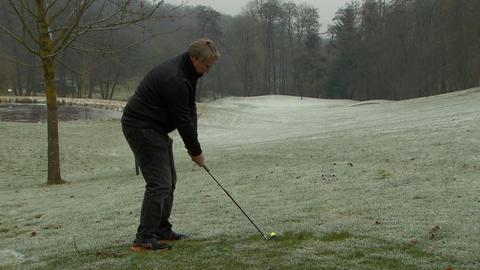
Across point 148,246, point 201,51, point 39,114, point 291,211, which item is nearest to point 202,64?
point 201,51

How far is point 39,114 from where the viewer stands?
36594mm

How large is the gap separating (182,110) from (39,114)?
3450 centimetres

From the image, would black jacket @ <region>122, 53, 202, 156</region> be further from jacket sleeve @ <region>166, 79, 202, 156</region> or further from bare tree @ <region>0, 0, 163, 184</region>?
bare tree @ <region>0, 0, 163, 184</region>

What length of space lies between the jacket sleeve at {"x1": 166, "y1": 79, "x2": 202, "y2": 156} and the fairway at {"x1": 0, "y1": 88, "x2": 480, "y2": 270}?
1.20 metres

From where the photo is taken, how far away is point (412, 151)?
515 inches

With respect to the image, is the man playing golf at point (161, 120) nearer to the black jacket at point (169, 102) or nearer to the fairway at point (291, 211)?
the black jacket at point (169, 102)

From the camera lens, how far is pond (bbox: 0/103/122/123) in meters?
33.5

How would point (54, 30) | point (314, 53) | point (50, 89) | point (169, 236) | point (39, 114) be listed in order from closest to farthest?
point (169, 236) < point (54, 30) < point (50, 89) < point (39, 114) < point (314, 53)

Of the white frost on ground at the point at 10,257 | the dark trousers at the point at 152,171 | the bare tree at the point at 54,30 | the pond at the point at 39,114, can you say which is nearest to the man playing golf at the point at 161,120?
the dark trousers at the point at 152,171

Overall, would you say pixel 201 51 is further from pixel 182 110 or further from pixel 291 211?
pixel 291 211

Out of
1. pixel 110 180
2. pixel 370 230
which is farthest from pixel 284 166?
pixel 370 230

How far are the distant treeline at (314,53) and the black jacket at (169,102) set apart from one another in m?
48.1

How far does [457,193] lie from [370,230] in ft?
8.28

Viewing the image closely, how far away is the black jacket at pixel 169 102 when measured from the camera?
5.02 meters
